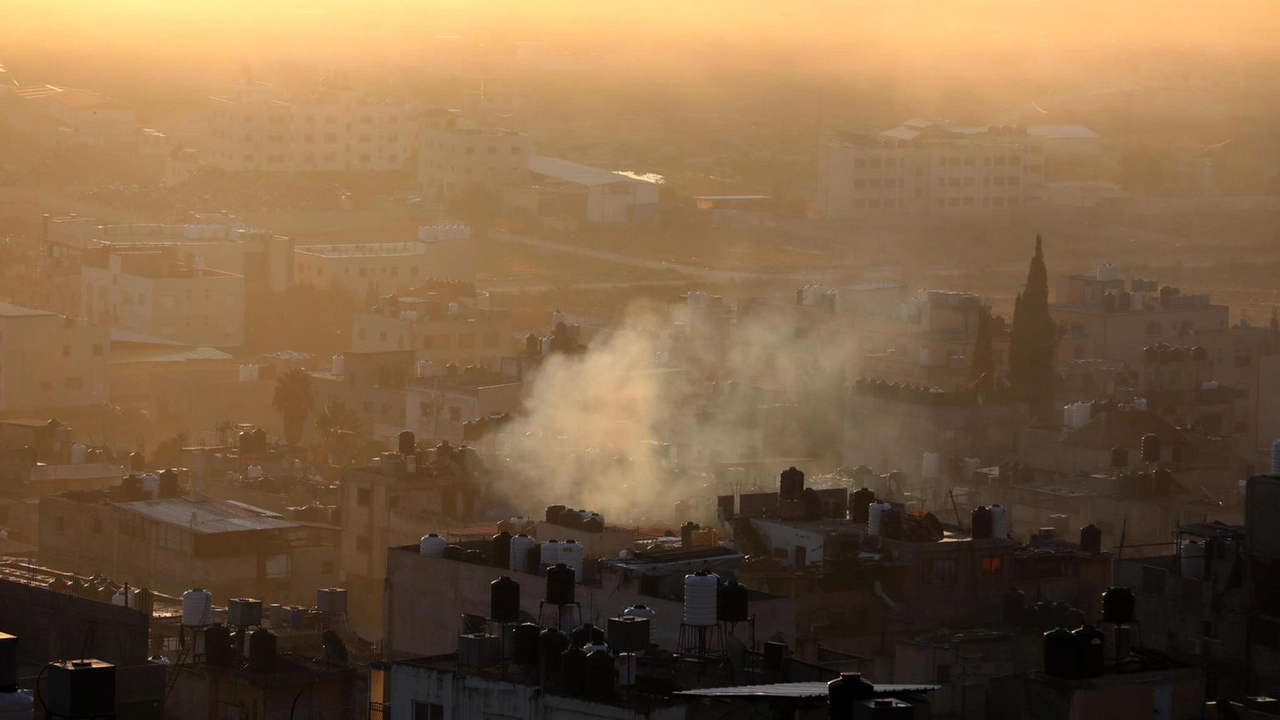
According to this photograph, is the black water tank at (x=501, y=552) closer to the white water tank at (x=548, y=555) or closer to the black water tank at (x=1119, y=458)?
the white water tank at (x=548, y=555)

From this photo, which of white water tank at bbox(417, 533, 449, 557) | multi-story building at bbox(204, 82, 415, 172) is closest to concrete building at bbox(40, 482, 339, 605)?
white water tank at bbox(417, 533, 449, 557)

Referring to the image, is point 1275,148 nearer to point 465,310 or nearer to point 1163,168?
point 1163,168

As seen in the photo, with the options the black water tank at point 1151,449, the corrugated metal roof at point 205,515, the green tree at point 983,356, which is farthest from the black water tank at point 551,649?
the green tree at point 983,356

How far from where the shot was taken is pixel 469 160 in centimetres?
10000

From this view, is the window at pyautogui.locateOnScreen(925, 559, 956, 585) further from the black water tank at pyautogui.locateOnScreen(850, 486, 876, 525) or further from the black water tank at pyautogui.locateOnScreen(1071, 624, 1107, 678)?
the black water tank at pyautogui.locateOnScreen(1071, 624, 1107, 678)

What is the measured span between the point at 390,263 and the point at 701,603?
5827 cm

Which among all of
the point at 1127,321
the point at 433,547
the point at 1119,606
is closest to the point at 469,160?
the point at 1127,321

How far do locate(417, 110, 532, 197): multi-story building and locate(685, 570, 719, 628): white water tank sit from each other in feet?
263

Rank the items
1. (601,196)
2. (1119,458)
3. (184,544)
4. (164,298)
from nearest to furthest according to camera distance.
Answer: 1. (184,544)
2. (1119,458)
3. (164,298)
4. (601,196)

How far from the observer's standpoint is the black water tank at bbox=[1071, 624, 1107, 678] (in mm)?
17203

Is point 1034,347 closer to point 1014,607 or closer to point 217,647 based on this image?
point 1014,607

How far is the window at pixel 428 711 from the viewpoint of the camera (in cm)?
1800

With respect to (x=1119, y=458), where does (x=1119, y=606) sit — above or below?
above

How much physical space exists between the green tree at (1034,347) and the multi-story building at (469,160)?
49774 millimetres
